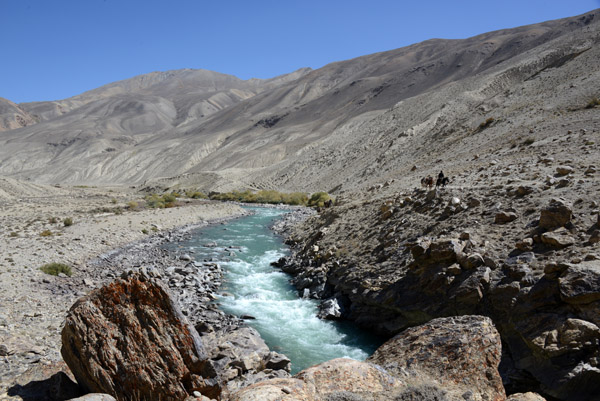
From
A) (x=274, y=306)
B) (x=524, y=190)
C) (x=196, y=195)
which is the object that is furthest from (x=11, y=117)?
(x=524, y=190)

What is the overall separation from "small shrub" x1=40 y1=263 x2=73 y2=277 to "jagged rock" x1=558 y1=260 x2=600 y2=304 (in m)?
15.1

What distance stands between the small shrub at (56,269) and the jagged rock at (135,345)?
9.23m

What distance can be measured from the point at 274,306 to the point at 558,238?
27.8ft

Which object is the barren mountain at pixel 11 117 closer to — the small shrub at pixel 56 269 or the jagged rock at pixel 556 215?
the small shrub at pixel 56 269

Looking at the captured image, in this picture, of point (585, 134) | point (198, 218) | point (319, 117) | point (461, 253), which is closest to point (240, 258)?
point (461, 253)

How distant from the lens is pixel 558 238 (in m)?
9.09

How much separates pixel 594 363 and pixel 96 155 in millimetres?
129045

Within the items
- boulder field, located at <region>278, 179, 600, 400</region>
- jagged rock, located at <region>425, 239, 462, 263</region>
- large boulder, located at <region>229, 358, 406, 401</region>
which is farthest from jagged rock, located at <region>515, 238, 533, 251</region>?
large boulder, located at <region>229, 358, 406, 401</region>

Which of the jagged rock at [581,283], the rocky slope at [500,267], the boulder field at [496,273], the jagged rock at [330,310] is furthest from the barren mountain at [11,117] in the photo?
the jagged rock at [581,283]

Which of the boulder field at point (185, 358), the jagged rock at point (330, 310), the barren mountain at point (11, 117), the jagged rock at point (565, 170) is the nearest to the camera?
the boulder field at point (185, 358)

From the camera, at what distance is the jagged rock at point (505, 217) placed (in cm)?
1114

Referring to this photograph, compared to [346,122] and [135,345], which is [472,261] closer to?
[135,345]

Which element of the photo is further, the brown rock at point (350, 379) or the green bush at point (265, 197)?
the green bush at point (265, 197)

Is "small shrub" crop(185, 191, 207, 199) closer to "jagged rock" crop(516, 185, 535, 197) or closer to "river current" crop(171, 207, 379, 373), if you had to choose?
"river current" crop(171, 207, 379, 373)
